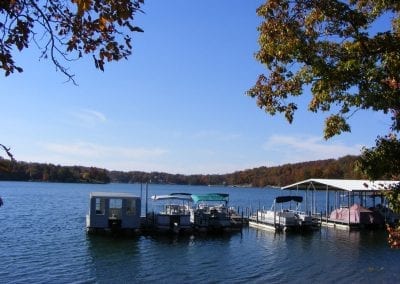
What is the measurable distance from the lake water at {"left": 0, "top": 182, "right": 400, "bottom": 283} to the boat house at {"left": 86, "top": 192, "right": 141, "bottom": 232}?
3.71 ft

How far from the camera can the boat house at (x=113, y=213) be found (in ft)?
128

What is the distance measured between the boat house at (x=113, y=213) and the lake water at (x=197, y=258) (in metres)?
1.13

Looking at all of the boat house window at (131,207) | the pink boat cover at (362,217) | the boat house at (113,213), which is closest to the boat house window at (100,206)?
the boat house at (113,213)

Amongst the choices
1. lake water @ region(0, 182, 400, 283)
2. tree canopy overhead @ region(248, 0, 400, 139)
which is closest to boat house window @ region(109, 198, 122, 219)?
lake water @ region(0, 182, 400, 283)

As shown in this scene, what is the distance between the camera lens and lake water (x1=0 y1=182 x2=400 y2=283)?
1016 inches

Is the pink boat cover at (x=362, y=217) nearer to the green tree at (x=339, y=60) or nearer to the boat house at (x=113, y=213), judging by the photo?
the boat house at (x=113, y=213)

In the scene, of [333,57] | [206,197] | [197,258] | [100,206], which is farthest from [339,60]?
[206,197]

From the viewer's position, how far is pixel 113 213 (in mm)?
40250

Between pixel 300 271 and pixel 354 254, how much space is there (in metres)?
7.86

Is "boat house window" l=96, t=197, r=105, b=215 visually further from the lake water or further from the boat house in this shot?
the lake water

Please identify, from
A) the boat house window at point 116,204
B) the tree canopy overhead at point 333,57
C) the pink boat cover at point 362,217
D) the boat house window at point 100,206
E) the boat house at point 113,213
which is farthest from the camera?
the pink boat cover at point 362,217

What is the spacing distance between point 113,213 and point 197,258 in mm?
10963

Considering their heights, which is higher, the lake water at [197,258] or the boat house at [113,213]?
the boat house at [113,213]

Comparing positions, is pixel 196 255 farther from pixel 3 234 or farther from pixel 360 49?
pixel 360 49
